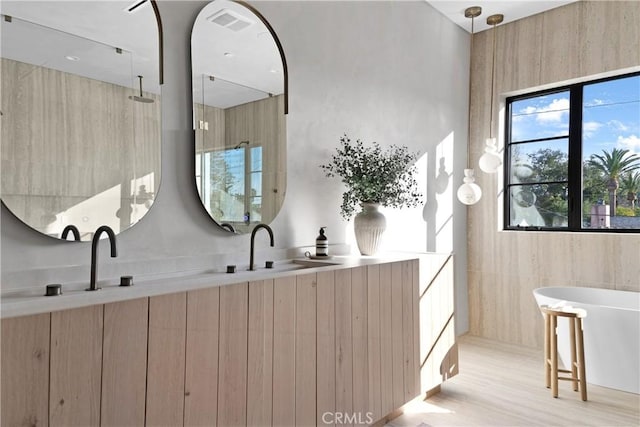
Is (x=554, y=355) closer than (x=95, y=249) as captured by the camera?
No

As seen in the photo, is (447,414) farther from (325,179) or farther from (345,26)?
(345,26)

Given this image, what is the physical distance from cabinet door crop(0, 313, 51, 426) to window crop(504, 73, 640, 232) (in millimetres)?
3788

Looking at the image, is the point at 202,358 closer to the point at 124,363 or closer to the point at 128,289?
the point at 124,363

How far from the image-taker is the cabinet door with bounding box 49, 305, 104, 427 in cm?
113

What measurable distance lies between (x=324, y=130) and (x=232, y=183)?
0.78m

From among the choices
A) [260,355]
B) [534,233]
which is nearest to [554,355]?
[534,233]

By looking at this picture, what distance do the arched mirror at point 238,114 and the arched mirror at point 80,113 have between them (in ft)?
0.78

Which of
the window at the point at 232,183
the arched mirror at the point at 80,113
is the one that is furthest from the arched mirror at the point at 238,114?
the arched mirror at the point at 80,113

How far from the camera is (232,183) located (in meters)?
2.11

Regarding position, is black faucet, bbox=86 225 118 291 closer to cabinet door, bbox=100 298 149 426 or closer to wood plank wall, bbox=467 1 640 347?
cabinet door, bbox=100 298 149 426

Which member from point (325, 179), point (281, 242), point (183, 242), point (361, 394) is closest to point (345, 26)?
point (325, 179)

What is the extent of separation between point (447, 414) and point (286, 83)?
81.8 inches

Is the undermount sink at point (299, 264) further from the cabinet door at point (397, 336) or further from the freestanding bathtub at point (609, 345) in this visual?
the freestanding bathtub at point (609, 345)

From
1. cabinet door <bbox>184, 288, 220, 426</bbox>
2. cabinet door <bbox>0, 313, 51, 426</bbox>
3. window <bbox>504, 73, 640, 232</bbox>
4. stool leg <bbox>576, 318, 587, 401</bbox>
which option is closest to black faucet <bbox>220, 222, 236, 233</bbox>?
cabinet door <bbox>184, 288, 220, 426</bbox>
